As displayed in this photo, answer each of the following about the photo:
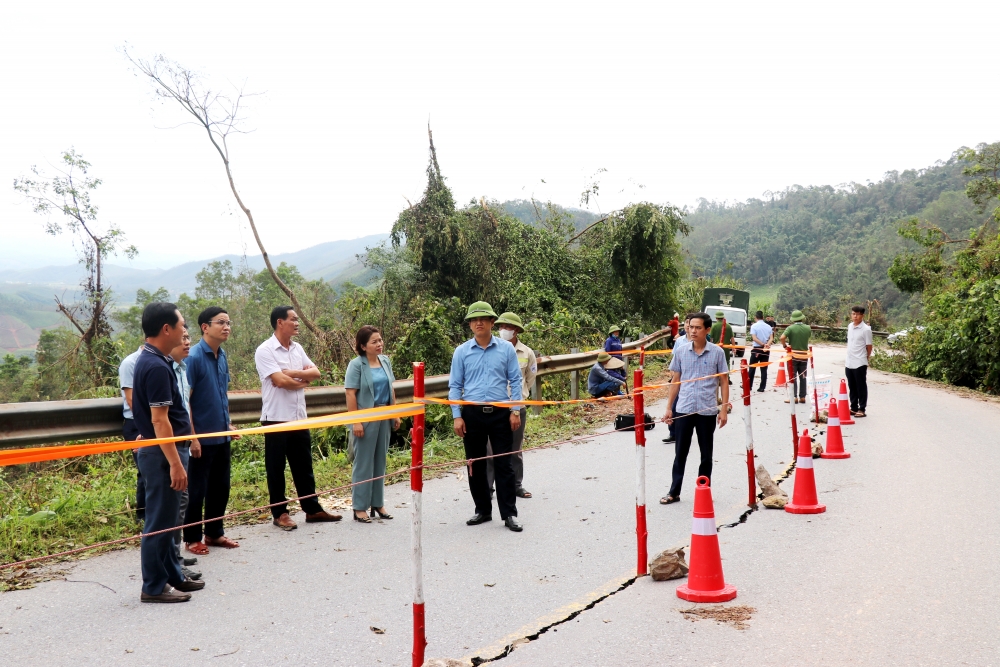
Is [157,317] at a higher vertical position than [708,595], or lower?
higher

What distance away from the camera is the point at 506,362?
22.9ft

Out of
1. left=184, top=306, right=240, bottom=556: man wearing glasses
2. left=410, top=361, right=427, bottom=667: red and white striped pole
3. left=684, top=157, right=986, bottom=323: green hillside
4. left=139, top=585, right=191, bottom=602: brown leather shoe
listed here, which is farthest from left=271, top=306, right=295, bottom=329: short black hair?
left=684, top=157, right=986, bottom=323: green hillside

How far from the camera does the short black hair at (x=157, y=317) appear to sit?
187 inches

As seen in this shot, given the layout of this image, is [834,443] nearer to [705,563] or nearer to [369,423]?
[705,563]

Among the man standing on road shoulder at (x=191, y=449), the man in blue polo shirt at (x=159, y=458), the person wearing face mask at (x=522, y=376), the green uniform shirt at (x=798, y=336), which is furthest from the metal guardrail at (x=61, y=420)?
the green uniform shirt at (x=798, y=336)

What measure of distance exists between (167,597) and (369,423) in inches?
97.7

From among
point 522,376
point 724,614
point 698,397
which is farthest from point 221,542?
point 698,397

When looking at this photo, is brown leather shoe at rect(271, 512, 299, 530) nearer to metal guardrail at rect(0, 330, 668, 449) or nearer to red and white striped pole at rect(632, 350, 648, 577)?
metal guardrail at rect(0, 330, 668, 449)

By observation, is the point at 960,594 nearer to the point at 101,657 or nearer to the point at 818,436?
the point at 101,657

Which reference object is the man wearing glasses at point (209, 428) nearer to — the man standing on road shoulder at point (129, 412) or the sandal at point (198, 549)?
the sandal at point (198, 549)

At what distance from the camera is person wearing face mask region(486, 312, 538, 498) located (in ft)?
25.0

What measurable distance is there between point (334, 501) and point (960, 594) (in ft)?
16.9

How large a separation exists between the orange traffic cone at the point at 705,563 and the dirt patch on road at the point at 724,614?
11cm

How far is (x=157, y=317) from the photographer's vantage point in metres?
4.80
